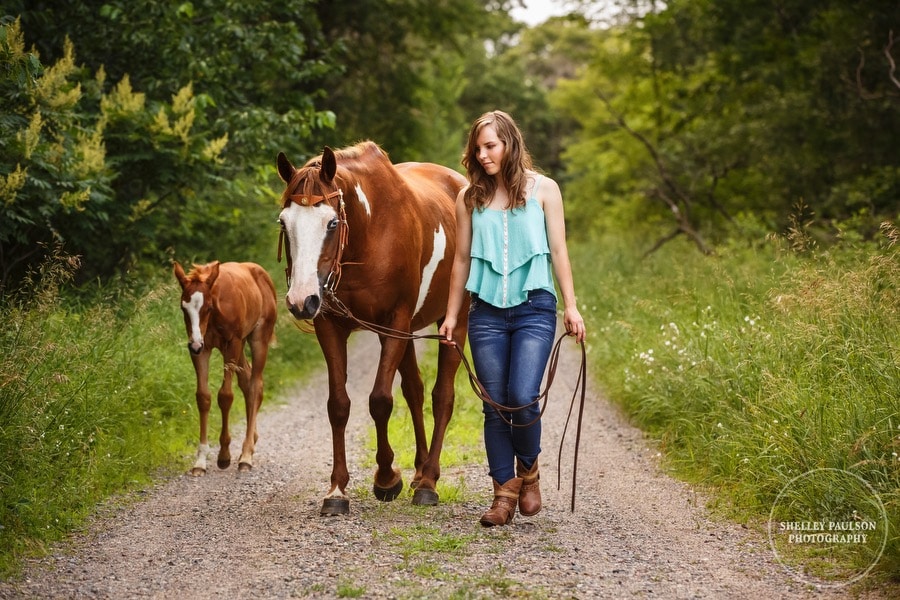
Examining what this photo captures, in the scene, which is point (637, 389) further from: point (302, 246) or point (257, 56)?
point (257, 56)

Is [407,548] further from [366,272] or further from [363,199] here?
[363,199]

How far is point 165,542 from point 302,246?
1.90 meters

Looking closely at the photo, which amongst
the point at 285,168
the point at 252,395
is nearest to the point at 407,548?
the point at 285,168

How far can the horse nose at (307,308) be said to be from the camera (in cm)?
517

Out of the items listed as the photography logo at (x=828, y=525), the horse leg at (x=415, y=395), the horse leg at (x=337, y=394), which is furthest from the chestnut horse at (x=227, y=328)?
the photography logo at (x=828, y=525)

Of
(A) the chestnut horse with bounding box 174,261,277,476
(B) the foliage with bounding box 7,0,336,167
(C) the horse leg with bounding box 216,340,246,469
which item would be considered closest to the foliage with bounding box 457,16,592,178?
(B) the foliage with bounding box 7,0,336,167

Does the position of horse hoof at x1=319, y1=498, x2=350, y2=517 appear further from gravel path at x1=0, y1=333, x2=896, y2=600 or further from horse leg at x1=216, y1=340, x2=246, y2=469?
horse leg at x1=216, y1=340, x2=246, y2=469

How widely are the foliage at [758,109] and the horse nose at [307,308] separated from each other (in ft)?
31.3

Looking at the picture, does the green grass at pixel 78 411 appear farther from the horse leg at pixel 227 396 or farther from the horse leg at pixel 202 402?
the horse leg at pixel 227 396

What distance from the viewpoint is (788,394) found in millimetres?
6125

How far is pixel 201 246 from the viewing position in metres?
13.7

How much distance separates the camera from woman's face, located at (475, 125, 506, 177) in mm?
5371

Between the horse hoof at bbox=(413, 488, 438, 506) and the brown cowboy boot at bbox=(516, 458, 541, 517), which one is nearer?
the brown cowboy boot at bbox=(516, 458, 541, 517)

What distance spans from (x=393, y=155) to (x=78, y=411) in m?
18.1
